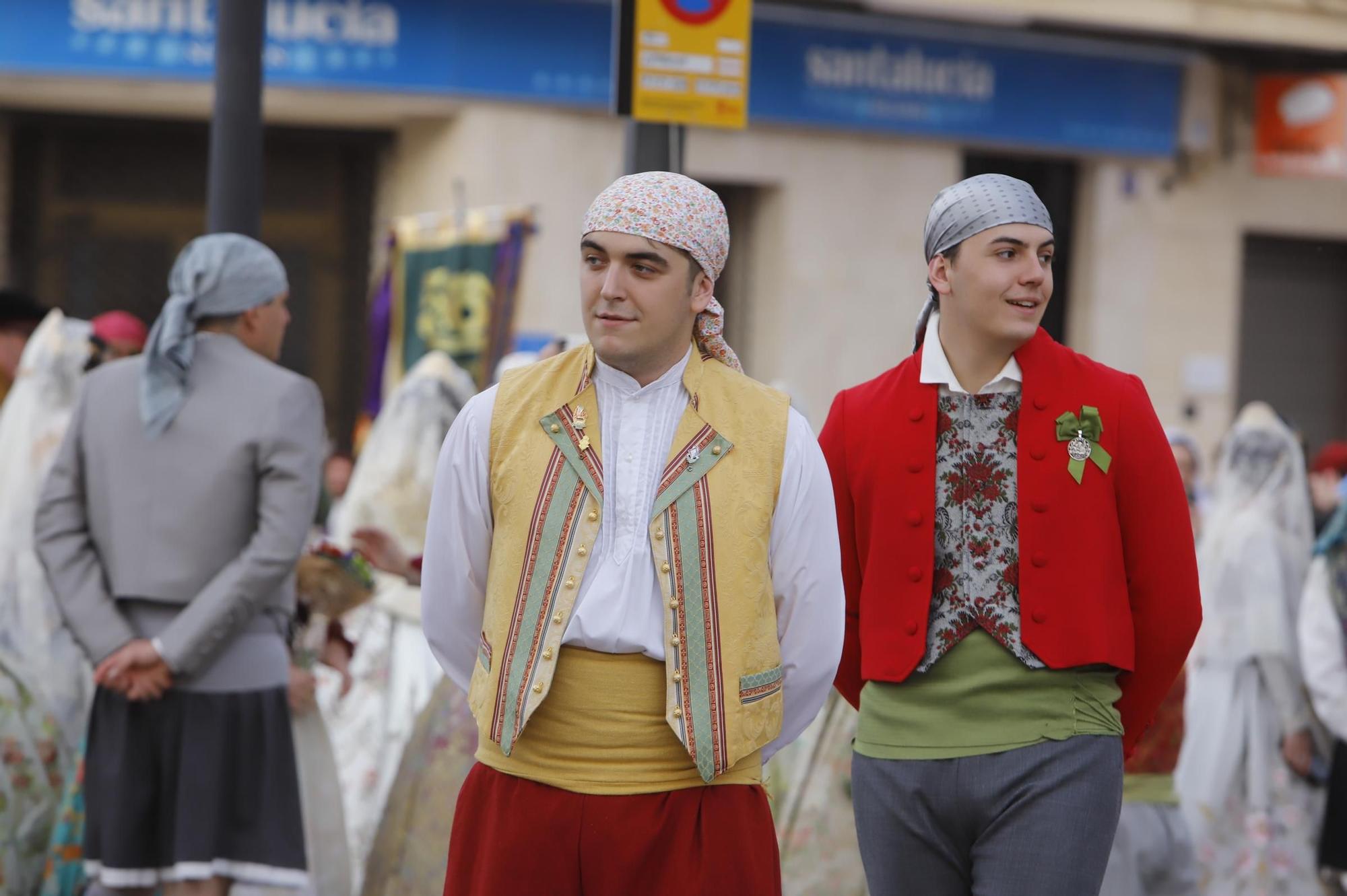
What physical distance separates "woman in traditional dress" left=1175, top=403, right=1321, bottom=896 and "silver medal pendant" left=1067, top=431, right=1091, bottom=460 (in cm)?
352

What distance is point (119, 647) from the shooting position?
4637 mm

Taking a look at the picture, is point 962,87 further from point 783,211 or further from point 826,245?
point 783,211

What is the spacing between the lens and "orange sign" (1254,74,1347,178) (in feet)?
48.3

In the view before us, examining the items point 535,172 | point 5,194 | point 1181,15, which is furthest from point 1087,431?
point 1181,15

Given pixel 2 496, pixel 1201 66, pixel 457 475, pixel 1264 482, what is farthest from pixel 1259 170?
pixel 457 475

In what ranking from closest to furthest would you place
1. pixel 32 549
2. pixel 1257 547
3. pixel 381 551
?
1. pixel 381 551
2. pixel 32 549
3. pixel 1257 547

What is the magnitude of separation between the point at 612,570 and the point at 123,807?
2.06 meters

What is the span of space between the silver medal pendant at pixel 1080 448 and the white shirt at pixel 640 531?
0.59 metres

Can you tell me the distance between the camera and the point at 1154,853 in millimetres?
5598

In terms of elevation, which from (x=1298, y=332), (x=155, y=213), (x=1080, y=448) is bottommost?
(x=1080, y=448)

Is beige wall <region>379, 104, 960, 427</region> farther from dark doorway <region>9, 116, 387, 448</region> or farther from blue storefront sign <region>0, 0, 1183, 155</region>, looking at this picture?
dark doorway <region>9, 116, 387, 448</region>

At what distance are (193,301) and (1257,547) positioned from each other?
418 centimetres

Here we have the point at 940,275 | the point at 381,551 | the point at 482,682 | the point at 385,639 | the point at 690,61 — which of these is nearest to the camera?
the point at 482,682

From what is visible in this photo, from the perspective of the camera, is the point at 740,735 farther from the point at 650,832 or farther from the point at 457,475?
the point at 457,475
